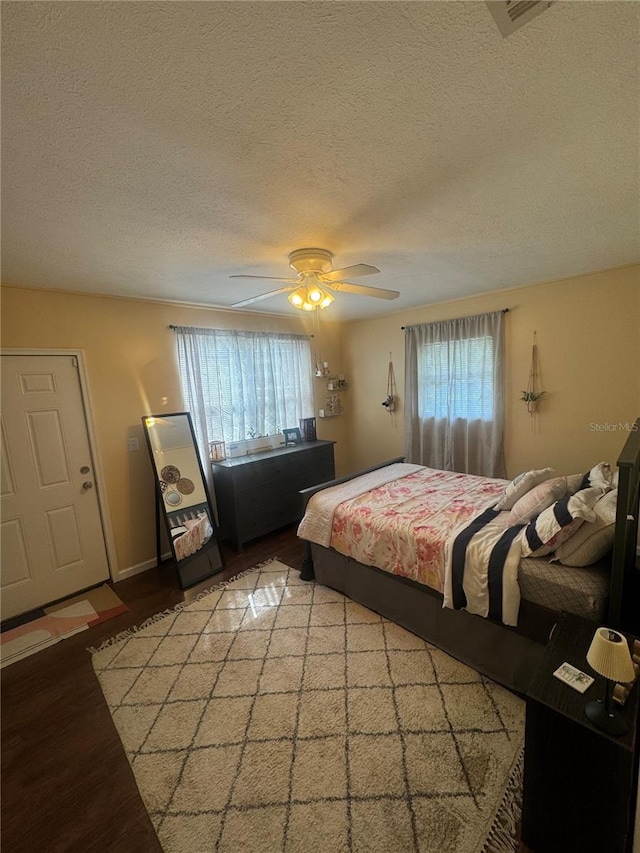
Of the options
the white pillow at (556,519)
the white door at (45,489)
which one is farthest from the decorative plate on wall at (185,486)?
the white pillow at (556,519)

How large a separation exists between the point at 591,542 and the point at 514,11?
1995 millimetres

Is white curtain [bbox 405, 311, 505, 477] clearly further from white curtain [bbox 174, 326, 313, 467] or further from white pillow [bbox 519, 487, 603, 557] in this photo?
white pillow [bbox 519, 487, 603, 557]

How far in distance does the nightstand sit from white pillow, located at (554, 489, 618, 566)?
1.82 feet

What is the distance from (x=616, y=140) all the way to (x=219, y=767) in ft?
10.4

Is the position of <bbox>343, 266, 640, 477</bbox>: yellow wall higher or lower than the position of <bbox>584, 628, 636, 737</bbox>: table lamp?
higher

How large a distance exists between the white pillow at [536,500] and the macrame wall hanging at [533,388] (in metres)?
1.59

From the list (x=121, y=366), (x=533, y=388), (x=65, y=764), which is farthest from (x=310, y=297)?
(x=65, y=764)

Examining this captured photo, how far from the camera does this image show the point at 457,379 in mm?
4035

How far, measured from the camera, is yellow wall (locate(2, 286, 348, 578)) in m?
2.77

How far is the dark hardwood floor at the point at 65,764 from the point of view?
1.36m

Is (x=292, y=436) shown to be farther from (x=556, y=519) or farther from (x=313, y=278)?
(x=556, y=519)

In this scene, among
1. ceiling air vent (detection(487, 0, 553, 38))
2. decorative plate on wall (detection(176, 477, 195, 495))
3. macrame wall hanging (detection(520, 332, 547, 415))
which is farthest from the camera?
macrame wall hanging (detection(520, 332, 547, 415))

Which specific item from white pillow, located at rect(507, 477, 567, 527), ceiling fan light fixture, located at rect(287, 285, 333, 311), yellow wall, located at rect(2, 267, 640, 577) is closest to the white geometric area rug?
white pillow, located at rect(507, 477, 567, 527)

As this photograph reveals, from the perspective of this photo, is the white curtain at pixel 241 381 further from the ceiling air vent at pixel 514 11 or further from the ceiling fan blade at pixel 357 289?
the ceiling air vent at pixel 514 11
